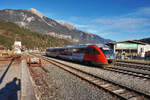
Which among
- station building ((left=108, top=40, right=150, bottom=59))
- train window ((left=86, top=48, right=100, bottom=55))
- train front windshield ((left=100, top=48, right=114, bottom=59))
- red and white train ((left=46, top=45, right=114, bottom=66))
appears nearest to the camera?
red and white train ((left=46, top=45, right=114, bottom=66))

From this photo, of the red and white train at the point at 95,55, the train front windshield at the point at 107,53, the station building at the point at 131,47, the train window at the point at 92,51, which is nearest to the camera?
the red and white train at the point at 95,55

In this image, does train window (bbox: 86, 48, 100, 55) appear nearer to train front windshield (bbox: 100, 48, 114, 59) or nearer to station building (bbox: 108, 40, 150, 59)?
train front windshield (bbox: 100, 48, 114, 59)

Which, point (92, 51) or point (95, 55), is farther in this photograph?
point (92, 51)

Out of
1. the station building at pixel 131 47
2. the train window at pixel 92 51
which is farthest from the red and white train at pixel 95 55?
the station building at pixel 131 47

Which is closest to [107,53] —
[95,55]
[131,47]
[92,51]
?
[95,55]

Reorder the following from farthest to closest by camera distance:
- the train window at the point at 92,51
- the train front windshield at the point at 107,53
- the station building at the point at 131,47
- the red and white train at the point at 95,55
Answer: the station building at the point at 131,47
the train window at the point at 92,51
the train front windshield at the point at 107,53
the red and white train at the point at 95,55

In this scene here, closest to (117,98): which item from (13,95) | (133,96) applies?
(133,96)

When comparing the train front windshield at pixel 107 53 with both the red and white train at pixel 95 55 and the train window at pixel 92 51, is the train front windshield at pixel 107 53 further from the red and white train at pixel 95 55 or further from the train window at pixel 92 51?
the train window at pixel 92 51

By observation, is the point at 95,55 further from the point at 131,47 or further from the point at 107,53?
the point at 131,47

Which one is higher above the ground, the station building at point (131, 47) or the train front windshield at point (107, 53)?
the station building at point (131, 47)

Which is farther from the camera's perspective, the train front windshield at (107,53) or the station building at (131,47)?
the station building at (131,47)

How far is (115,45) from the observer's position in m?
33.1

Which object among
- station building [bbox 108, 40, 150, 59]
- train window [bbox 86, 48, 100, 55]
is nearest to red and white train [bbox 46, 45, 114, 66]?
train window [bbox 86, 48, 100, 55]

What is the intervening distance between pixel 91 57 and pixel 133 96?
32.0 ft
